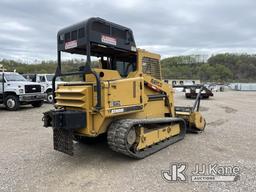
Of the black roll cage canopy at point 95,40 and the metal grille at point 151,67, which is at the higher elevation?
the black roll cage canopy at point 95,40

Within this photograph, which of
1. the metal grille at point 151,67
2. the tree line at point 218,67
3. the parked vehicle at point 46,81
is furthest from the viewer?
the tree line at point 218,67

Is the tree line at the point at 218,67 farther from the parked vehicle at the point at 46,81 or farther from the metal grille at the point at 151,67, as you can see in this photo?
the metal grille at the point at 151,67

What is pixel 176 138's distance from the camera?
7.17 metres

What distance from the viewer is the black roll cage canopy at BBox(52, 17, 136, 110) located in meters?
4.78

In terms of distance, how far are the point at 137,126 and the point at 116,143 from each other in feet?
2.50

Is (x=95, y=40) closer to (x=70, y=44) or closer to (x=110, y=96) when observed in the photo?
(x=70, y=44)

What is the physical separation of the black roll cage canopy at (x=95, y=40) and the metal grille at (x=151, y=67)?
450mm

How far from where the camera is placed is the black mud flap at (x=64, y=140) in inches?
197

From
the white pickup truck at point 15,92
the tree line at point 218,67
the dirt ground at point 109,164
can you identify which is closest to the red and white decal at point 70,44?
the dirt ground at point 109,164

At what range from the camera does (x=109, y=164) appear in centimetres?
531

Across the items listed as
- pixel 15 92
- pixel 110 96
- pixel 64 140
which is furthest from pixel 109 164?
pixel 15 92

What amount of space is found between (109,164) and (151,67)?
2684 mm

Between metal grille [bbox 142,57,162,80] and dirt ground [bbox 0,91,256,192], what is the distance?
6.33 feet

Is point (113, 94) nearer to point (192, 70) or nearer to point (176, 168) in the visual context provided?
point (176, 168)
